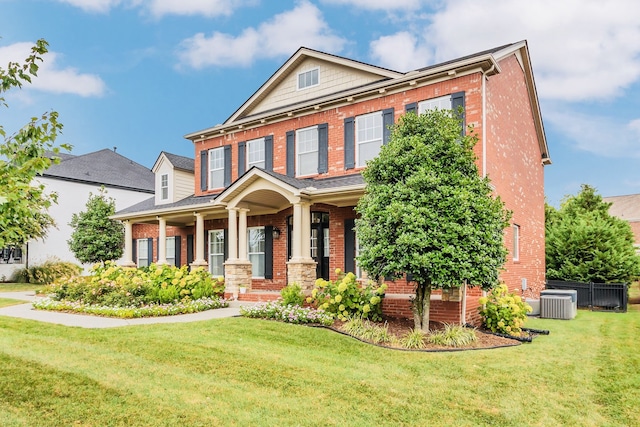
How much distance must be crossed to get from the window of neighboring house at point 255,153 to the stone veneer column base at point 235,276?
12.4 ft

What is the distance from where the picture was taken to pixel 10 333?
911cm

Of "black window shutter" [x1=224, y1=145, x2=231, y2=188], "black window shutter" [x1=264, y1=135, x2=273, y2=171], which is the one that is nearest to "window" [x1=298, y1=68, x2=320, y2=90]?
"black window shutter" [x1=264, y1=135, x2=273, y2=171]

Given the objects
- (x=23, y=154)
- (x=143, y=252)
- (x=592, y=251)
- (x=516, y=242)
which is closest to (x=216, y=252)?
(x=143, y=252)

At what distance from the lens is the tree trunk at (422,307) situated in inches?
369

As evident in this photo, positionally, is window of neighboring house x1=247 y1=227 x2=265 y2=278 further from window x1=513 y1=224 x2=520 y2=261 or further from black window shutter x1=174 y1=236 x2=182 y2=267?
window x1=513 y1=224 x2=520 y2=261

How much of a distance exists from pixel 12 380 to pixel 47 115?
3.64m

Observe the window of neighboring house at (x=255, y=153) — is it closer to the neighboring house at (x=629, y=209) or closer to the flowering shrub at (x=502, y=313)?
the flowering shrub at (x=502, y=313)

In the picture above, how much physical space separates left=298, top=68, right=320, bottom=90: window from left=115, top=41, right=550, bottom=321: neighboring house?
39mm

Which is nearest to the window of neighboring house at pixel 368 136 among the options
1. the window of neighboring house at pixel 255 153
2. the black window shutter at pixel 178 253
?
the window of neighboring house at pixel 255 153

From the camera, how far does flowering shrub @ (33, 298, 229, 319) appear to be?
11523 millimetres

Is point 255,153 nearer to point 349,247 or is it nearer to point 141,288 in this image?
point 349,247

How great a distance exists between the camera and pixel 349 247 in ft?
44.2

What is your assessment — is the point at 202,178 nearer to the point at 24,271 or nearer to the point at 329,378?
the point at 329,378

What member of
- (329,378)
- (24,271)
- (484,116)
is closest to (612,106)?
(484,116)
